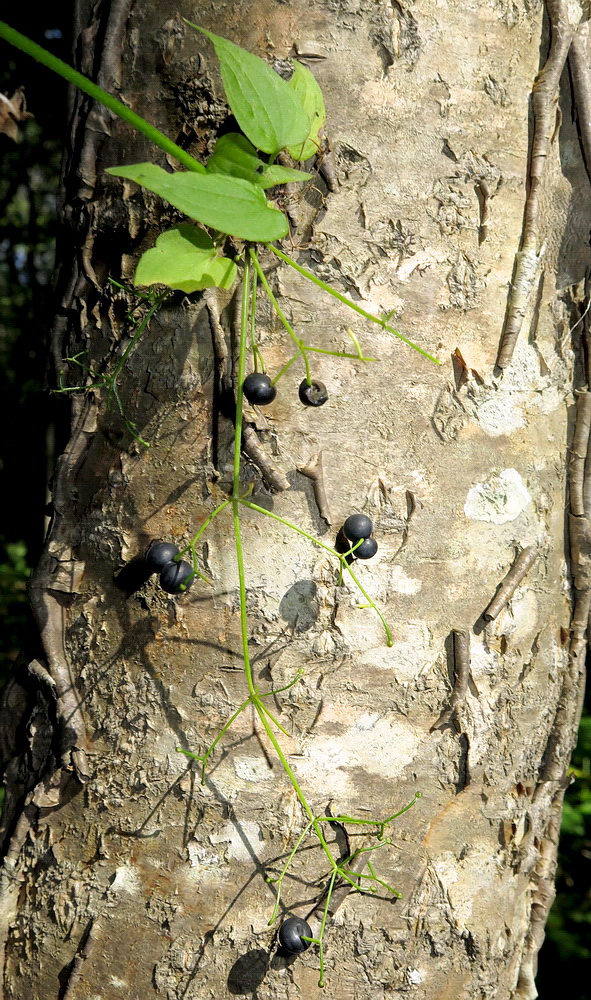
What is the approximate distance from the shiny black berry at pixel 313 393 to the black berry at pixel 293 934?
0.74m

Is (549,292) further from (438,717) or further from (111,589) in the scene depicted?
(111,589)

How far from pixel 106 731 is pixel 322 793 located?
33cm

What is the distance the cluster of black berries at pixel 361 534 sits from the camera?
1034 mm

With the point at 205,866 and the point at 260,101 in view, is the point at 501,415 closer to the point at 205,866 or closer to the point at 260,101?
the point at 260,101

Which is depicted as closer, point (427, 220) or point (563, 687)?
point (427, 220)

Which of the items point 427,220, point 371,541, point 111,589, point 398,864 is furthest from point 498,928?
point 427,220

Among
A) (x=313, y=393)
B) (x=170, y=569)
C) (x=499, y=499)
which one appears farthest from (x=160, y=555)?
(x=499, y=499)

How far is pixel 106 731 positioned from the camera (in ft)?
3.55

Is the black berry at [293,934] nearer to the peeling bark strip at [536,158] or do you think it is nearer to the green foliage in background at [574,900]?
the peeling bark strip at [536,158]

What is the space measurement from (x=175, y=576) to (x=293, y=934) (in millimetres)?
524

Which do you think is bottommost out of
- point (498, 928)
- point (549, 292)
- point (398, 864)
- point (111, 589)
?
point (498, 928)

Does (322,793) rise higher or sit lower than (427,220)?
lower

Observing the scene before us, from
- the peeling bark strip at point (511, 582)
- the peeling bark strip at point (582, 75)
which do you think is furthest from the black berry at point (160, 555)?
the peeling bark strip at point (582, 75)

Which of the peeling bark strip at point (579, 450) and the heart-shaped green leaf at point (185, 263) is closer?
the heart-shaped green leaf at point (185, 263)
